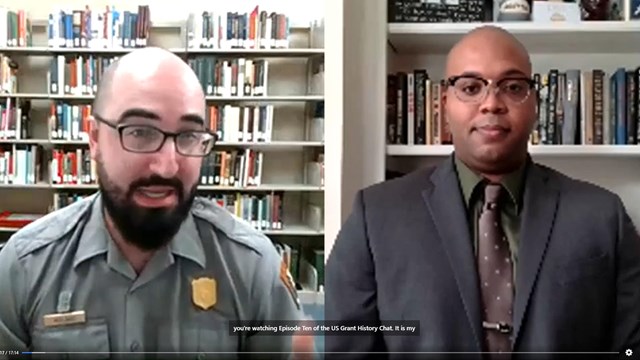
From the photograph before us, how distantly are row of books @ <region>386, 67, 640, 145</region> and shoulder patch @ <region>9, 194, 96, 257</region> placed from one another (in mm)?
807

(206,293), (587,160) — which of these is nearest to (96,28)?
(206,293)

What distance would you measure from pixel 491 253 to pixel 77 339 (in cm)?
77

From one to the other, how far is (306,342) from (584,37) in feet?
3.42

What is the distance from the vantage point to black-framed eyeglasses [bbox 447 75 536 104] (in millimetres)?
1271

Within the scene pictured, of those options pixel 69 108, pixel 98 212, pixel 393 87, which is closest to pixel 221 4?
pixel 69 108

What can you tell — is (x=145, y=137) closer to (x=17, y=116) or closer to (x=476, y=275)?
(x=17, y=116)

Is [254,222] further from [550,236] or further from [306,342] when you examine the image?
[550,236]

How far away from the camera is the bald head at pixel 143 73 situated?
1.20m

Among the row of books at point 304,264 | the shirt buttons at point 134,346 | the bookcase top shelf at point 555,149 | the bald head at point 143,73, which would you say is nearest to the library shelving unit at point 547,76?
the bookcase top shelf at point 555,149

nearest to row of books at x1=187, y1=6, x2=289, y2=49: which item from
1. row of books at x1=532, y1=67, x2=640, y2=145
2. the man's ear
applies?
the man's ear

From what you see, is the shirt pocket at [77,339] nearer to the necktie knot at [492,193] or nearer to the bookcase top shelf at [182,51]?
the bookcase top shelf at [182,51]

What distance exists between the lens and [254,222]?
132 centimetres

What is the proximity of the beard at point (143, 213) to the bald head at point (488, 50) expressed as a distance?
548 millimetres

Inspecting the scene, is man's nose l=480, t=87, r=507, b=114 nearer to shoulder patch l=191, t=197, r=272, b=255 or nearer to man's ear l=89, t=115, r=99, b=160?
shoulder patch l=191, t=197, r=272, b=255
